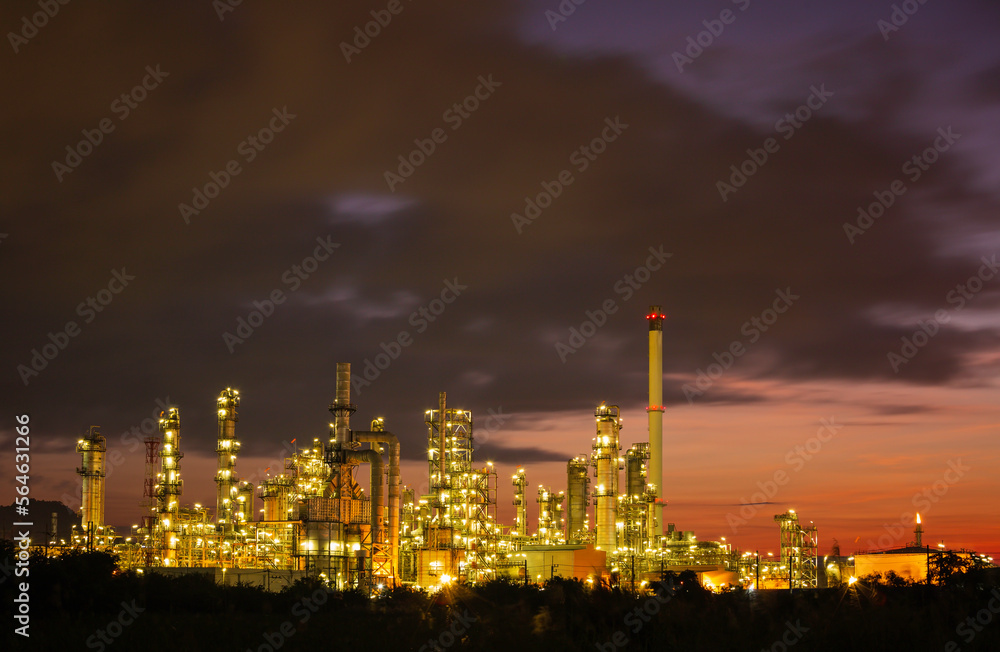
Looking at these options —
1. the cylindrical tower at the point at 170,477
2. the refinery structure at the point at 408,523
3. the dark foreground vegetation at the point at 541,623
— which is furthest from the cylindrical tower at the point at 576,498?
the dark foreground vegetation at the point at 541,623

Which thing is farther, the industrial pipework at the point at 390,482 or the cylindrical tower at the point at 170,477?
the cylindrical tower at the point at 170,477

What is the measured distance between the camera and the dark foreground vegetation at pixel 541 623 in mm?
23625

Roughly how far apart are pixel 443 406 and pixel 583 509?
19.5 m

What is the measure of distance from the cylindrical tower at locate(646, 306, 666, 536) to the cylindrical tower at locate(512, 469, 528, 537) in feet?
46.5

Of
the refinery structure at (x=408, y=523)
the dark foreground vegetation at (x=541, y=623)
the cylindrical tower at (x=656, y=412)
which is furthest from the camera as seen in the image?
the cylindrical tower at (x=656, y=412)

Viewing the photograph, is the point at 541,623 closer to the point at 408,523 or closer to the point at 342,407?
the point at 342,407

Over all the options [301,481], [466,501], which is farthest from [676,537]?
[301,481]

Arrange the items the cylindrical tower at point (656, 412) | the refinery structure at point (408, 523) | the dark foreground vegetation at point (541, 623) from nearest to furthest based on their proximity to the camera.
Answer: the dark foreground vegetation at point (541, 623) < the refinery structure at point (408, 523) < the cylindrical tower at point (656, 412)

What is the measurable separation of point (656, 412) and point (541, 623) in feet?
233

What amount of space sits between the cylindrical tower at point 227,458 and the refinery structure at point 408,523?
9cm

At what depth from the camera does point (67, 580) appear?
117 feet

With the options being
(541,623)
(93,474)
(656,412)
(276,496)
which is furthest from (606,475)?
(541,623)

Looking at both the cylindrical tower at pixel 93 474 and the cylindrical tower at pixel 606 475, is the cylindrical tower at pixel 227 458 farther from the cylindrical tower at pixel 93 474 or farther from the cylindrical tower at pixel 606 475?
the cylindrical tower at pixel 606 475

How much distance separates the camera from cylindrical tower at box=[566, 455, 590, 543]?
8944 centimetres
